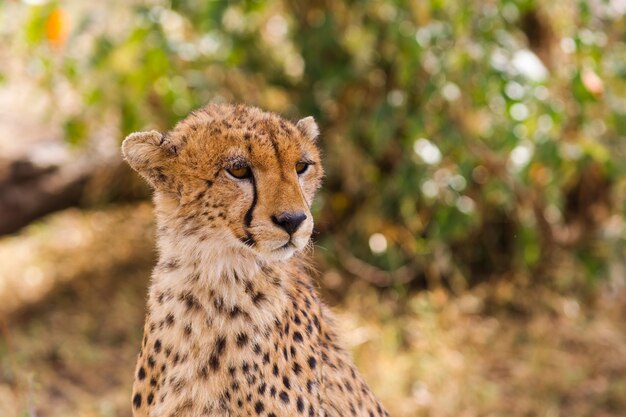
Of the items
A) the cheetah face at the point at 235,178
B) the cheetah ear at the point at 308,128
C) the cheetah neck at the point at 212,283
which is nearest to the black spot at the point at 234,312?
the cheetah neck at the point at 212,283

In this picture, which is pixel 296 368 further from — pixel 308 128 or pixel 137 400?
pixel 308 128

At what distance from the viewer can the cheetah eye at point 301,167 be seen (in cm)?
202

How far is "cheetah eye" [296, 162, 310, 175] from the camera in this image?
2021 mm

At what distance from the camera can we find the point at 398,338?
13.3ft

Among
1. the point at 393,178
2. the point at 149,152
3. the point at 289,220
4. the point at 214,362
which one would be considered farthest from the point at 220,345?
the point at 393,178

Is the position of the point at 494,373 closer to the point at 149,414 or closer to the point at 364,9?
the point at 364,9

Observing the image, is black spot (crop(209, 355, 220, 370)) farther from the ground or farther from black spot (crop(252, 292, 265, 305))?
the ground

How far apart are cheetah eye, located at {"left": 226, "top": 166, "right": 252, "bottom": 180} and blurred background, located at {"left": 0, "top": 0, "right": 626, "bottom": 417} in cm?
172

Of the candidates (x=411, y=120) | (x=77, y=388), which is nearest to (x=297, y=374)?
(x=411, y=120)

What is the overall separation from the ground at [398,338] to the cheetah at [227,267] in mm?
1613

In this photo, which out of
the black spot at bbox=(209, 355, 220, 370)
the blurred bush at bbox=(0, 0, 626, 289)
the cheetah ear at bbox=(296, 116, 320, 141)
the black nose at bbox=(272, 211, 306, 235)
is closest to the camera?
the black nose at bbox=(272, 211, 306, 235)

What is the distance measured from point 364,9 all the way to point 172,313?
229cm

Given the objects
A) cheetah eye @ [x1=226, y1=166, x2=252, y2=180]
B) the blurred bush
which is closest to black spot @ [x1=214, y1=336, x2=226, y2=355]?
cheetah eye @ [x1=226, y1=166, x2=252, y2=180]

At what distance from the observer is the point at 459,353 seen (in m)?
4.00
